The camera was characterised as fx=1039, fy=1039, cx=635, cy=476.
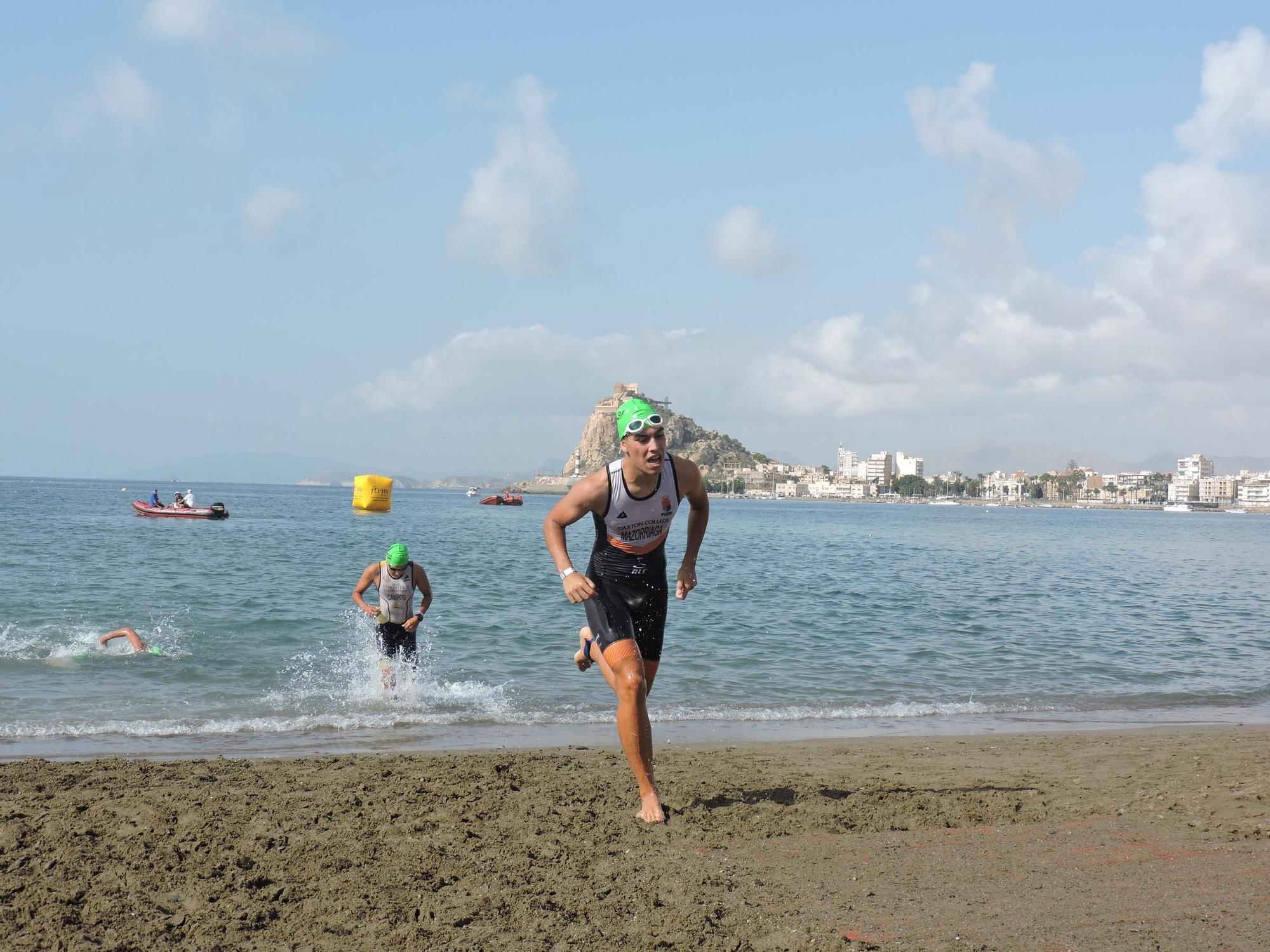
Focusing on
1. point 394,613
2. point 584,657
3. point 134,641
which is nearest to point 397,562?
point 394,613

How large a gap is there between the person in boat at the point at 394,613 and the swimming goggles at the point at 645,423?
5594 mm

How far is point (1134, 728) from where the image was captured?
9.71 metres

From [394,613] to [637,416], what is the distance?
19.6 ft

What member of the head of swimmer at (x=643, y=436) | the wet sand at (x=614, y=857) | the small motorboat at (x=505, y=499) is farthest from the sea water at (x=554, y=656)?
the small motorboat at (x=505, y=499)

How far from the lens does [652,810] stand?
17.4 feet

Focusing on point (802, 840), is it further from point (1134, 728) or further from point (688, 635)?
point (688, 635)

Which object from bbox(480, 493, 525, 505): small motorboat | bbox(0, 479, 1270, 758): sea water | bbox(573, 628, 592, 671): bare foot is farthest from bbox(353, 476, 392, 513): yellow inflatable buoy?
bbox(573, 628, 592, 671): bare foot

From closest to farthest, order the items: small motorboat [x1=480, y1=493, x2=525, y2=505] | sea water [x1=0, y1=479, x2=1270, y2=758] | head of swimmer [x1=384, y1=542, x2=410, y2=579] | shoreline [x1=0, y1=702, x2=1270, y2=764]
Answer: shoreline [x1=0, y1=702, x2=1270, y2=764] < sea water [x1=0, y1=479, x2=1270, y2=758] < head of swimmer [x1=384, y1=542, x2=410, y2=579] < small motorboat [x1=480, y1=493, x2=525, y2=505]

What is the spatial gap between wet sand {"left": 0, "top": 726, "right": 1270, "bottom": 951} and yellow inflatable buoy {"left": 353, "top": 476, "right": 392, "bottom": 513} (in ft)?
232

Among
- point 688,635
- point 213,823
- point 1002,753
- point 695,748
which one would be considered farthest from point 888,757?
point 688,635

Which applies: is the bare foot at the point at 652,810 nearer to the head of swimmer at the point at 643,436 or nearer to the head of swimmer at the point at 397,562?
the head of swimmer at the point at 643,436

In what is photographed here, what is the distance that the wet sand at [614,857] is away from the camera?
384cm

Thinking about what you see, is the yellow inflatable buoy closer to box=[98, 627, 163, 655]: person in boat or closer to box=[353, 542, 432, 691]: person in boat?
box=[98, 627, 163, 655]: person in boat

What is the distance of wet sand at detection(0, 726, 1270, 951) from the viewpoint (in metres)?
3.84
